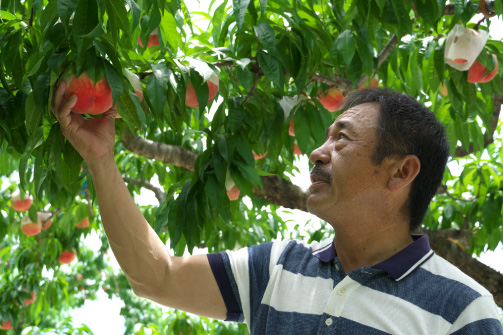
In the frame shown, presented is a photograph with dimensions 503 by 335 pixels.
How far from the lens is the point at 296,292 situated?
1217 mm

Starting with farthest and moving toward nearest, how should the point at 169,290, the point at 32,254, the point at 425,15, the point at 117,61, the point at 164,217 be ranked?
the point at 32,254 < the point at 164,217 < the point at 425,15 < the point at 169,290 < the point at 117,61

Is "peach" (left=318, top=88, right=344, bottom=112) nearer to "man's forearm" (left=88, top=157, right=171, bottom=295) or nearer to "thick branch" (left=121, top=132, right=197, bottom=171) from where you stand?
"thick branch" (left=121, top=132, right=197, bottom=171)

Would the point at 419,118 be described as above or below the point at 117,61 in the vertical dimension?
below

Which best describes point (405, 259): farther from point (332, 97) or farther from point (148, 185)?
point (148, 185)

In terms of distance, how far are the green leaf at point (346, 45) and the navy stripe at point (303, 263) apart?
534mm

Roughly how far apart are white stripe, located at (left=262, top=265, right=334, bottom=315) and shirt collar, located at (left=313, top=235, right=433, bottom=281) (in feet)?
0.18

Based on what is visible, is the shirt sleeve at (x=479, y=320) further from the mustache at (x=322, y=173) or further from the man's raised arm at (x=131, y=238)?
the man's raised arm at (x=131, y=238)

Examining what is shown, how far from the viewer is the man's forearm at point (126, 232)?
123cm

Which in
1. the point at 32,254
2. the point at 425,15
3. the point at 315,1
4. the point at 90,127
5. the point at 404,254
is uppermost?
the point at 32,254

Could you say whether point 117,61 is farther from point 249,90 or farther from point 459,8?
point 459,8

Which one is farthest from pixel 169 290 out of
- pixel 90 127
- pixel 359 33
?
pixel 359 33

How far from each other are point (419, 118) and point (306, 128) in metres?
0.60

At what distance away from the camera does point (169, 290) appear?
4.21ft

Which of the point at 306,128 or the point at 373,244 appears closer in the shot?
the point at 373,244
